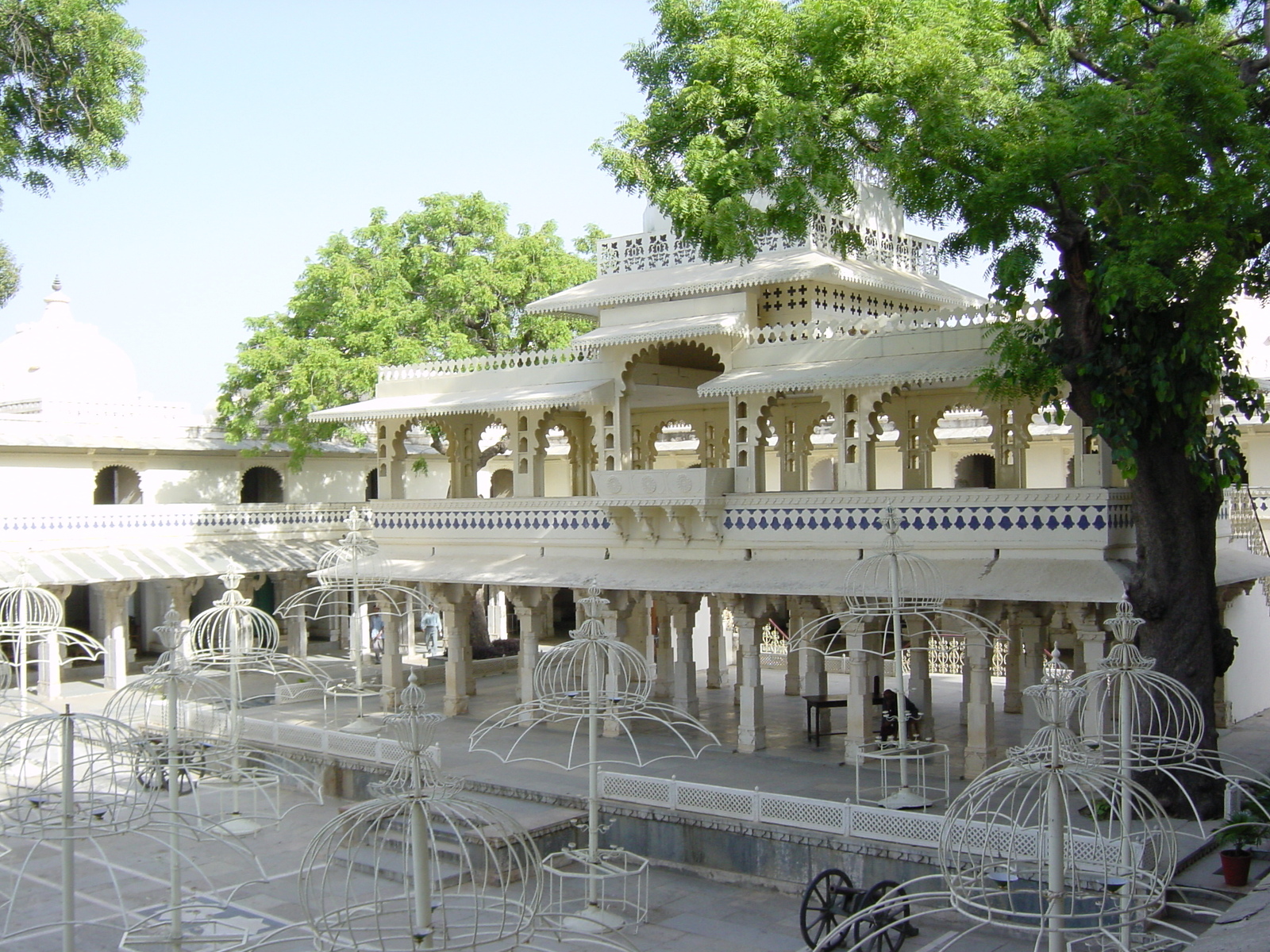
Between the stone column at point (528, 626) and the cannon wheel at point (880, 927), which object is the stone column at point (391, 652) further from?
the cannon wheel at point (880, 927)

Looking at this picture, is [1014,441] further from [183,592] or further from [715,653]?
[183,592]

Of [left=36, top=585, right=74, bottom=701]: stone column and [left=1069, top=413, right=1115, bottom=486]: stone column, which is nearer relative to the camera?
[left=1069, top=413, right=1115, bottom=486]: stone column

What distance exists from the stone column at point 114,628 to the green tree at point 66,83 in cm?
783

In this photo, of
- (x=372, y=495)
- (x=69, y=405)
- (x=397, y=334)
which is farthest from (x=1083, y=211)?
(x=372, y=495)

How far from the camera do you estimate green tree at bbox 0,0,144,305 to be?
67.7 feet

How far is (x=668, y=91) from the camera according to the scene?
16.5 m

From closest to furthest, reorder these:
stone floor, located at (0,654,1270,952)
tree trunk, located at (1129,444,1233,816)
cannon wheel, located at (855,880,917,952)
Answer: cannon wheel, located at (855,880,917,952), stone floor, located at (0,654,1270,952), tree trunk, located at (1129,444,1233,816)

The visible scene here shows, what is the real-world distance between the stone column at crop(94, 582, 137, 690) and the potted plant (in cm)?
1991

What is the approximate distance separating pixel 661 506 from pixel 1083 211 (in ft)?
23.5

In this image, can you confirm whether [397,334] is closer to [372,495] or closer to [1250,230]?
[372,495]

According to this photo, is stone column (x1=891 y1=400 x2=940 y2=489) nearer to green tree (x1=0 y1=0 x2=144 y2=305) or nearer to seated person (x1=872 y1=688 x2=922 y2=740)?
seated person (x1=872 y1=688 x2=922 y2=740)

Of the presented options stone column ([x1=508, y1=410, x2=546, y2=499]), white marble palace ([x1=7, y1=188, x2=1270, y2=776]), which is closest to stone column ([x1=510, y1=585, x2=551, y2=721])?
white marble palace ([x1=7, y1=188, x2=1270, y2=776])

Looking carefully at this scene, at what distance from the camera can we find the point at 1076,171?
12867 millimetres

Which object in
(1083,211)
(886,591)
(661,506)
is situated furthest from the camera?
(661,506)
